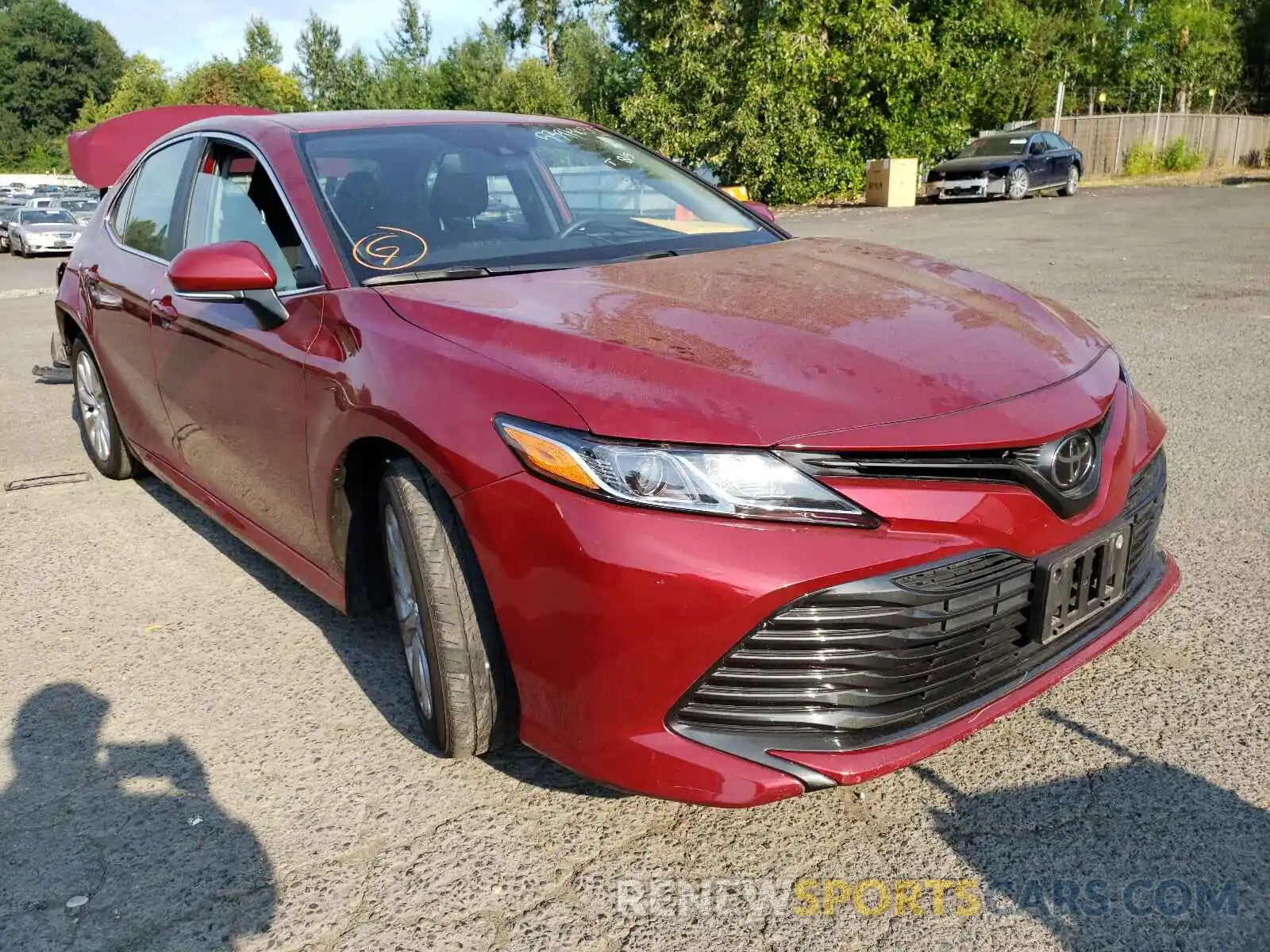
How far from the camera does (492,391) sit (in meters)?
2.28

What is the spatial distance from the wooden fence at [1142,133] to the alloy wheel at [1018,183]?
40.4 ft

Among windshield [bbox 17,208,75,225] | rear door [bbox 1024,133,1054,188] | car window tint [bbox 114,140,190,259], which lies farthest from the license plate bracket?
windshield [bbox 17,208,75,225]

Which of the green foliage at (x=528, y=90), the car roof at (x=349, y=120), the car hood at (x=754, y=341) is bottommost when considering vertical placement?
the car hood at (x=754, y=341)

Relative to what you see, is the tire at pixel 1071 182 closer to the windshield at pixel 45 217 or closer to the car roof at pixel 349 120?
the windshield at pixel 45 217

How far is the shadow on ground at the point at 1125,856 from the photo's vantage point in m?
2.06

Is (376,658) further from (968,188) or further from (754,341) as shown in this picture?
(968,188)

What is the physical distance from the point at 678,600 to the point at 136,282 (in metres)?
3.00

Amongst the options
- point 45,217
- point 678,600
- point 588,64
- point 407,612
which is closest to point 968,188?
point 45,217

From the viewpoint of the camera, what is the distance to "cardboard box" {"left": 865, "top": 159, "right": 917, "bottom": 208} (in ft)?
84.3

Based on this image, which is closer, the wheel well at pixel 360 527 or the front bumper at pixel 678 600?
the front bumper at pixel 678 600

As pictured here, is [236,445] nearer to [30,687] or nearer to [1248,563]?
[30,687]

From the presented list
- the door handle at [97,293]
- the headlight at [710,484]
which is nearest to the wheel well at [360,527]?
the headlight at [710,484]

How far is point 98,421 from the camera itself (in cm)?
514

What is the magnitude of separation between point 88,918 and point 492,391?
1.32 m
